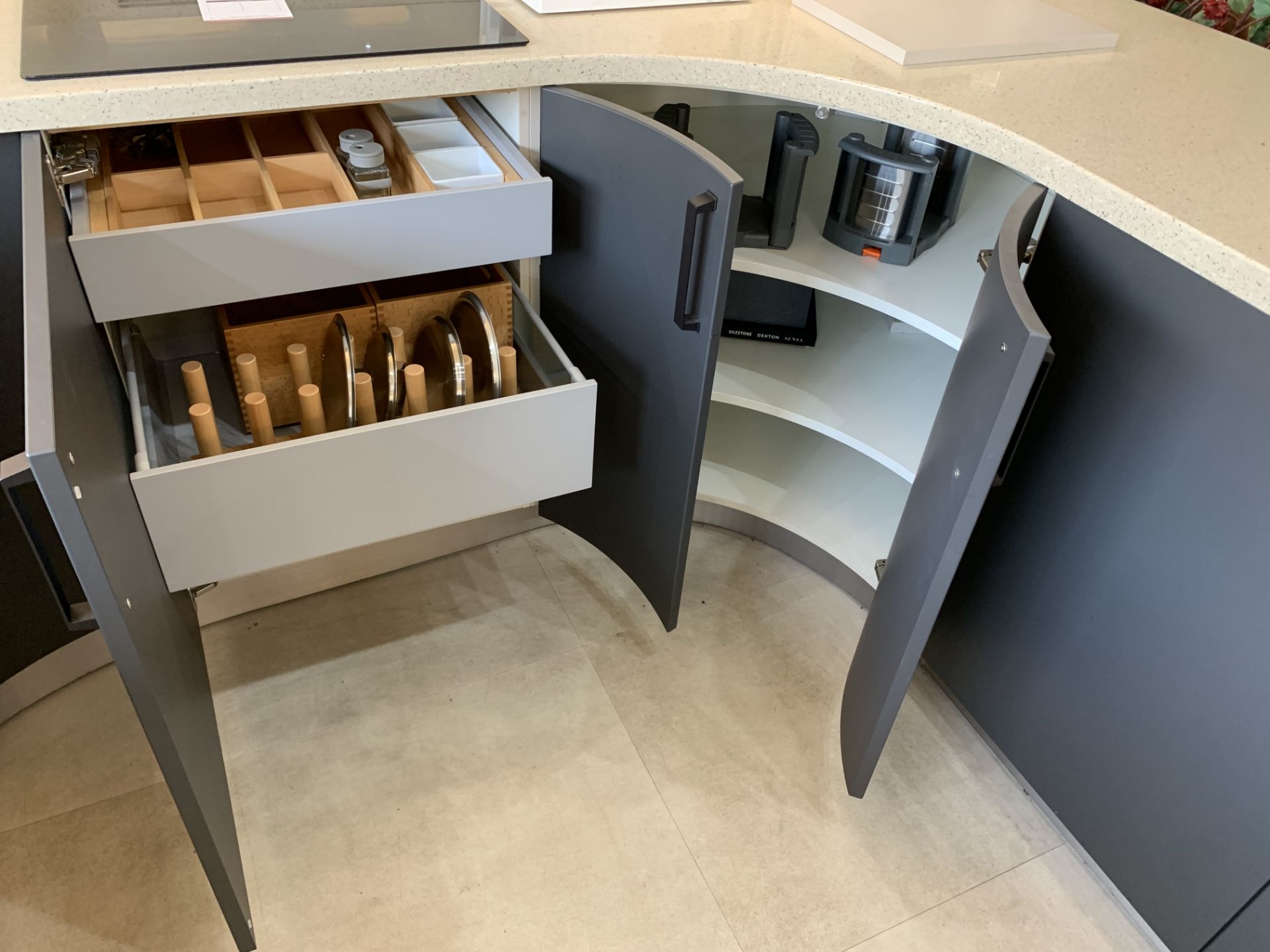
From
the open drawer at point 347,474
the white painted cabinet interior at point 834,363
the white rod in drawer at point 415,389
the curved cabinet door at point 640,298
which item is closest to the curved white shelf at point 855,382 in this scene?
the white painted cabinet interior at point 834,363

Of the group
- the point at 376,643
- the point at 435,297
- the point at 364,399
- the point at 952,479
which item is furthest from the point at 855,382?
the point at 376,643

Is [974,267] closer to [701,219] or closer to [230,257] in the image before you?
[701,219]

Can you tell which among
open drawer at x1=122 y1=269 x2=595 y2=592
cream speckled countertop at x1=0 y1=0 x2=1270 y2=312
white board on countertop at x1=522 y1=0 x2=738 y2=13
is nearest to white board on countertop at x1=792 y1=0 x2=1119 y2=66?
cream speckled countertop at x1=0 y1=0 x2=1270 y2=312

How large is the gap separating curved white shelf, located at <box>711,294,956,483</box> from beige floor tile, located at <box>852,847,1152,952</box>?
1.91 feet

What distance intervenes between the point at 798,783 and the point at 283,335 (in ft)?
3.13

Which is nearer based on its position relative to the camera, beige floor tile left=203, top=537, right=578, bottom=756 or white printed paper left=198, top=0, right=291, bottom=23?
white printed paper left=198, top=0, right=291, bottom=23

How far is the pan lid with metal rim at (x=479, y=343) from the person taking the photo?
119 cm

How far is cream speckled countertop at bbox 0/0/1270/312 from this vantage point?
3.08 feet

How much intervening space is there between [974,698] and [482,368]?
0.85 metres

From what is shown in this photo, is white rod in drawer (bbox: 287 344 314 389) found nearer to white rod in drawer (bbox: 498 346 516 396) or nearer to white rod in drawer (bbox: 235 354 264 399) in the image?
white rod in drawer (bbox: 235 354 264 399)

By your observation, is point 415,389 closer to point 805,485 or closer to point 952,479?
point 952,479

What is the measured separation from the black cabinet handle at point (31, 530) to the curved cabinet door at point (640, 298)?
2.16 feet

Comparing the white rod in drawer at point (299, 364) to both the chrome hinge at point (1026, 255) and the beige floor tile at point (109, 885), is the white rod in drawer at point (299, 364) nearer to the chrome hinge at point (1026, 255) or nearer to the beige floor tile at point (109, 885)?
the beige floor tile at point (109, 885)

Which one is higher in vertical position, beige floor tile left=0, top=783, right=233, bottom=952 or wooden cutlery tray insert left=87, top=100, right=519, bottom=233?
wooden cutlery tray insert left=87, top=100, right=519, bottom=233
